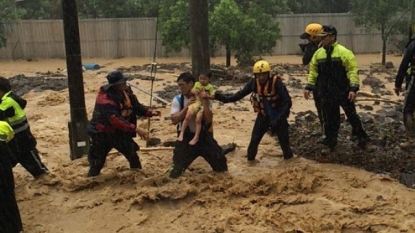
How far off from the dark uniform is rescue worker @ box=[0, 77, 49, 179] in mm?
5386

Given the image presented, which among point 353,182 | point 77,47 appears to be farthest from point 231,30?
point 353,182

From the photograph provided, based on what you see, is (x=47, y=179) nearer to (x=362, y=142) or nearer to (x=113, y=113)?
(x=113, y=113)

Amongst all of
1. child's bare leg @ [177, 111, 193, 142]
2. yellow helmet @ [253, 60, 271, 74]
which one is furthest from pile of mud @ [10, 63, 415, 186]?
child's bare leg @ [177, 111, 193, 142]

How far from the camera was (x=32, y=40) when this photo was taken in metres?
29.7

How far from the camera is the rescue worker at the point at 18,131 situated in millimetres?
6426

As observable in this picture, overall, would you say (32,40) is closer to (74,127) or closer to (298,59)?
(298,59)

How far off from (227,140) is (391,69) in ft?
50.5

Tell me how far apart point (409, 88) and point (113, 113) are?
446cm

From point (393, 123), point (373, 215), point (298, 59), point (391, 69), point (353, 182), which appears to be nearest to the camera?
point (373, 215)

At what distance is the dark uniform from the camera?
7.42 m

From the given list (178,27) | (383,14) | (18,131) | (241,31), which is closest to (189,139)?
(18,131)

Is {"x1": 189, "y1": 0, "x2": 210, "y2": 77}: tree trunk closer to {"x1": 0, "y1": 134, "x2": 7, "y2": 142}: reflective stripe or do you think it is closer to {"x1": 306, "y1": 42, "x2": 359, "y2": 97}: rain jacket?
{"x1": 306, "y1": 42, "x2": 359, "y2": 97}: rain jacket

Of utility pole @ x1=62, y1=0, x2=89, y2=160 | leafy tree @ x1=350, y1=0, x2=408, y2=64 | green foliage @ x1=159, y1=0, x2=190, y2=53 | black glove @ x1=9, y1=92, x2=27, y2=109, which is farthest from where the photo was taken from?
leafy tree @ x1=350, y1=0, x2=408, y2=64

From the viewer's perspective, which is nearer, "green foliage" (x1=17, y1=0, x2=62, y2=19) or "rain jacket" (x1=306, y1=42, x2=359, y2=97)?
"rain jacket" (x1=306, y1=42, x2=359, y2=97)
